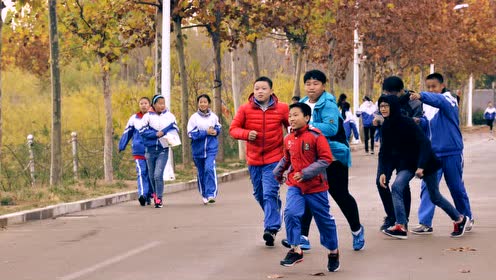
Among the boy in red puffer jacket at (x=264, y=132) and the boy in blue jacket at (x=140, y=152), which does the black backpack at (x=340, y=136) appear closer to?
the boy in red puffer jacket at (x=264, y=132)

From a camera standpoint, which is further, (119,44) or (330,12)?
(330,12)

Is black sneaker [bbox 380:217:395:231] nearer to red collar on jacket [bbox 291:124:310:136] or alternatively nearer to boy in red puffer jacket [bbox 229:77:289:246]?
boy in red puffer jacket [bbox 229:77:289:246]

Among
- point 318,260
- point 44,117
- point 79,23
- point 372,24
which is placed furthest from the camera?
point 372,24

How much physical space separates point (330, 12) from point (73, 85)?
25.1 meters

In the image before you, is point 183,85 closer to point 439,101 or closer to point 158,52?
point 158,52

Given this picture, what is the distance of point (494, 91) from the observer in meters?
94.9

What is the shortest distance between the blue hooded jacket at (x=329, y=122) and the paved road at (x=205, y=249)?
101cm

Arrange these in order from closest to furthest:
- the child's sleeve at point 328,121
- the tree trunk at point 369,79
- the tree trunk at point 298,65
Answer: the child's sleeve at point 328,121
the tree trunk at point 298,65
the tree trunk at point 369,79

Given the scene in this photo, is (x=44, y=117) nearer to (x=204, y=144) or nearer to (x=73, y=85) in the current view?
(x=73, y=85)

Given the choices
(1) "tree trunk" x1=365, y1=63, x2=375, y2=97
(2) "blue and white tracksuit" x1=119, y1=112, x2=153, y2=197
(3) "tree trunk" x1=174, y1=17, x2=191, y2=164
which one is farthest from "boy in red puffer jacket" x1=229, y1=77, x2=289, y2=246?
(1) "tree trunk" x1=365, y1=63, x2=375, y2=97

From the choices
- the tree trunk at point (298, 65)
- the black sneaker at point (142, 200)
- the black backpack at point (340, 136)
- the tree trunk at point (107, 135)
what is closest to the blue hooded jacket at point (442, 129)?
the black backpack at point (340, 136)

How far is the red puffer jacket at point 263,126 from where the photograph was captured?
12.3 metres

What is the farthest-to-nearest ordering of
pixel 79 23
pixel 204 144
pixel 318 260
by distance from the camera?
pixel 79 23 < pixel 204 144 < pixel 318 260

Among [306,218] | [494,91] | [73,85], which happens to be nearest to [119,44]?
[306,218]
